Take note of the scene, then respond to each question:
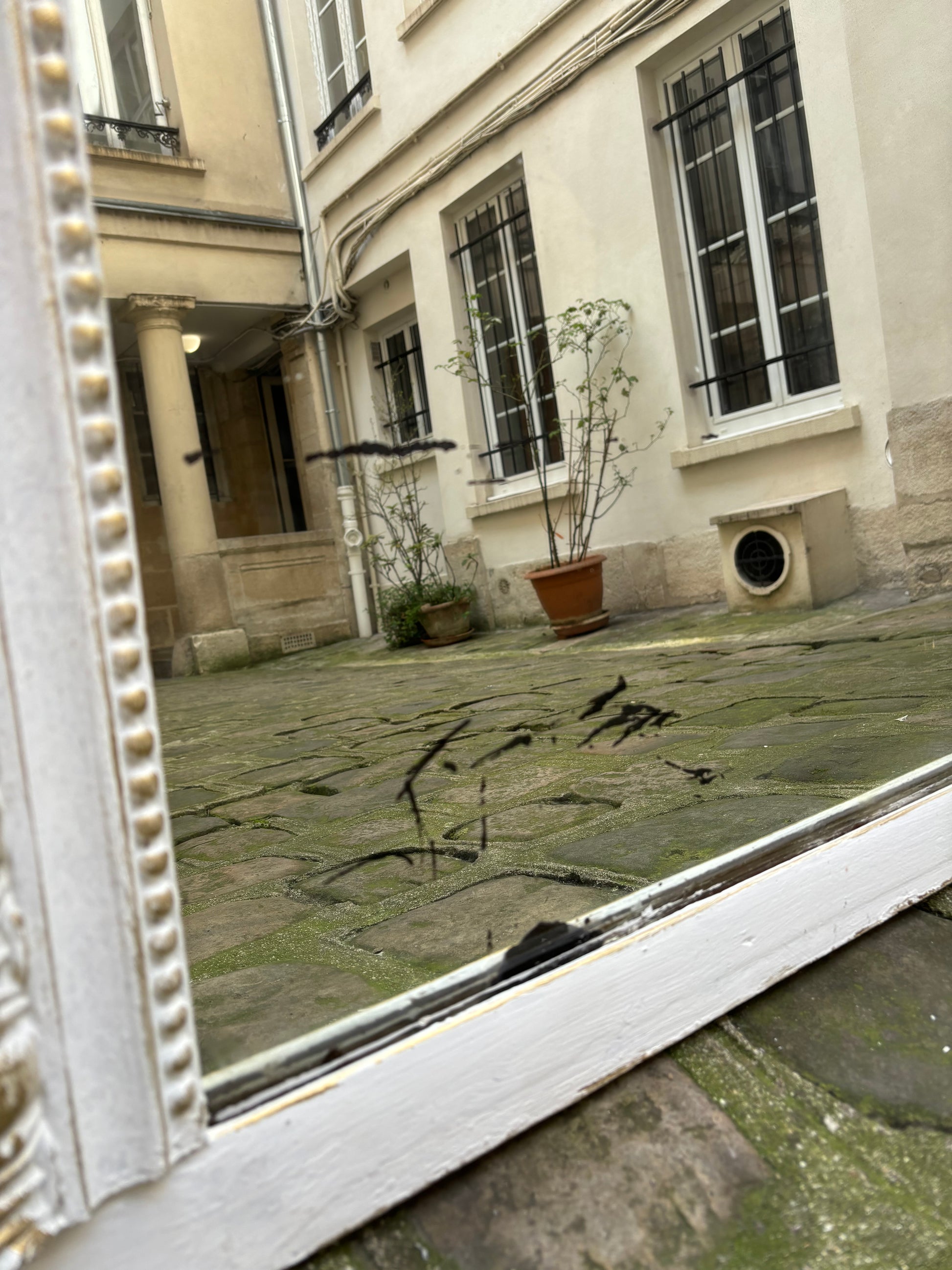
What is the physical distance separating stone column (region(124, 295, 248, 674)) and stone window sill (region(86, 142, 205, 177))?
991 mm

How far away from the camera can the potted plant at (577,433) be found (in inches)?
239

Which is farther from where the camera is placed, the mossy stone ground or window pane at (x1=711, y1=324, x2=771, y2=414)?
window pane at (x1=711, y1=324, x2=771, y2=414)

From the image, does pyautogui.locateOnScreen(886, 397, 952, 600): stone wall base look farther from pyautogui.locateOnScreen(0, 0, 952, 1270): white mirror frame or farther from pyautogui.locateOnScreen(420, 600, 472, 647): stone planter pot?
pyautogui.locateOnScreen(0, 0, 952, 1270): white mirror frame

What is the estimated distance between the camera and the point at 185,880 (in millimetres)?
1812

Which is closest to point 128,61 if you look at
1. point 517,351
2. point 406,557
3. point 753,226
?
point 517,351

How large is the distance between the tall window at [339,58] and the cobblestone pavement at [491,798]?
18.8 feet

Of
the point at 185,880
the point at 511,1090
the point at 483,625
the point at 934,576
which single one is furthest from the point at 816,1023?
the point at 483,625

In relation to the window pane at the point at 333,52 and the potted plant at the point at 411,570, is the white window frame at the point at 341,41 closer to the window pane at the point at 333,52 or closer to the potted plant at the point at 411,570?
the window pane at the point at 333,52

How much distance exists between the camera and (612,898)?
1.27 metres

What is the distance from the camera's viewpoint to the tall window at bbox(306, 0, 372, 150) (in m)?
7.73

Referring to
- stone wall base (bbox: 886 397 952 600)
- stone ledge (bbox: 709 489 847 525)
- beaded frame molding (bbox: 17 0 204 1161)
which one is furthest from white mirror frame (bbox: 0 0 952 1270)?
stone ledge (bbox: 709 489 847 525)

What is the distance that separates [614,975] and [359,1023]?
260 millimetres

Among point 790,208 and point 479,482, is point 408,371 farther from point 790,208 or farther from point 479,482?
point 790,208

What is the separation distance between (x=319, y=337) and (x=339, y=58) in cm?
214
